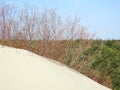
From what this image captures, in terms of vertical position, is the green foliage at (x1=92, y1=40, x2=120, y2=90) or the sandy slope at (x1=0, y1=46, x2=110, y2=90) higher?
the sandy slope at (x1=0, y1=46, x2=110, y2=90)

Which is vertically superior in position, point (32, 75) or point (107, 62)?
point (32, 75)

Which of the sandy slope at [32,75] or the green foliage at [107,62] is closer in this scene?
the sandy slope at [32,75]

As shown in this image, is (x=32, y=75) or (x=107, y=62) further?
(x=107, y=62)

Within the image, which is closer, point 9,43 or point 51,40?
point 9,43

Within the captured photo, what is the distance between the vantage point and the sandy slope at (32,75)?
7.26 meters

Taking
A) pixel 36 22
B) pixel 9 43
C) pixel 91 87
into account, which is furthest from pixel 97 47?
pixel 91 87

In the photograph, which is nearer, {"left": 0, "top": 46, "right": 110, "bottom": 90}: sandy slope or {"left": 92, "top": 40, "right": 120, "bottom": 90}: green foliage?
{"left": 0, "top": 46, "right": 110, "bottom": 90}: sandy slope

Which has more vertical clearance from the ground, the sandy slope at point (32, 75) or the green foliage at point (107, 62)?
the sandy slope at point (32, 75)

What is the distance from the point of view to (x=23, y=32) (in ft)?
49.4

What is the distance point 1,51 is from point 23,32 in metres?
6.24

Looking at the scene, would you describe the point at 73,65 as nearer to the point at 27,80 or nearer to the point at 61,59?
the point at 61,59

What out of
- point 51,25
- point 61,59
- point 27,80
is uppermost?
point 27,80

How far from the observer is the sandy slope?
23.8 feet

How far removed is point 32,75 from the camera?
783 cm
